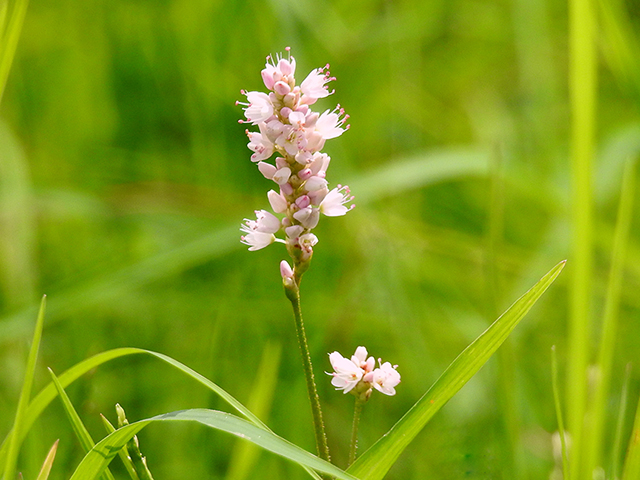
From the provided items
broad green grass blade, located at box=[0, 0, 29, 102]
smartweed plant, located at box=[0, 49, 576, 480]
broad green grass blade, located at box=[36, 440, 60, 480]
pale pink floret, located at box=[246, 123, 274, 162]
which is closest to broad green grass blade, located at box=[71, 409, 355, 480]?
smartweed plant, located at box=[0, 49, 576, 480]

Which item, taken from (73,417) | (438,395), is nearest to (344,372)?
(438,395)

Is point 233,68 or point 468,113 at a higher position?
point 468,113

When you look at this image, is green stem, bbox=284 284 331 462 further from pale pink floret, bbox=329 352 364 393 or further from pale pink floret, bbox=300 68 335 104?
pale pink floret, bbox=300 68 335 104

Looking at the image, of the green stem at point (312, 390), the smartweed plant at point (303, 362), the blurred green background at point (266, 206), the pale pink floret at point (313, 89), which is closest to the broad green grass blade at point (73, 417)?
the smartweed plant at point (303, 362)

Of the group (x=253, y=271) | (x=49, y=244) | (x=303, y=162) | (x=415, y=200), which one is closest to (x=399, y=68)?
(x=415, y=200)

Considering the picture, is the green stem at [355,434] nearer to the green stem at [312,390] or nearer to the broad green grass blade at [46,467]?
the green stem at [312,390]

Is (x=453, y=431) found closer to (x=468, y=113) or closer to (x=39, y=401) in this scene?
(x=39, y=401)
